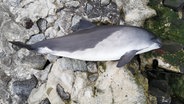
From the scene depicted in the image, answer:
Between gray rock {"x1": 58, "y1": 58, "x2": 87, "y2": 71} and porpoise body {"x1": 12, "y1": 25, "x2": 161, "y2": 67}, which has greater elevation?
porpoise body {"x1": 12, "y1": 25, "x2": 161, "y2": 67}

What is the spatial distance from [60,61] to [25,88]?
0.89m

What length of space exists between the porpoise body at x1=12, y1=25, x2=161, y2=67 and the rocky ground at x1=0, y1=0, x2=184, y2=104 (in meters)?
0.30

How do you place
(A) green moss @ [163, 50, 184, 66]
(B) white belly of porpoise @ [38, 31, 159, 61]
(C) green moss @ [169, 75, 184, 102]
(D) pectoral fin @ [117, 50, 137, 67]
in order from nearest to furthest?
1. (D) pectoral fin @ [117, 50, 137, 67]
2. (B) white belly of porpoise @ [38, 31, 159, 61]
3. (A) green moss @ [163, 50, 184, 66]
4. (C) green moss @ [169, 75, 184, 102]

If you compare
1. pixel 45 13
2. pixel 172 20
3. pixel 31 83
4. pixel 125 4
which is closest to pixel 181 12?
A: pixel 172 20

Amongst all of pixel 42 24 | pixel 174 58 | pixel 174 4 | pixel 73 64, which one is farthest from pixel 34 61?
pixel 174 4

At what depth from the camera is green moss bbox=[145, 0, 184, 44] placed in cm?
847

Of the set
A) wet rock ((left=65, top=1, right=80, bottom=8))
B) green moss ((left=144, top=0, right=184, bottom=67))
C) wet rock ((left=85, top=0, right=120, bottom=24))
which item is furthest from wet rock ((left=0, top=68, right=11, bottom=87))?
green moss ((left=144, top=0, right=184, bottom=67))

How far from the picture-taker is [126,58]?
7.29m

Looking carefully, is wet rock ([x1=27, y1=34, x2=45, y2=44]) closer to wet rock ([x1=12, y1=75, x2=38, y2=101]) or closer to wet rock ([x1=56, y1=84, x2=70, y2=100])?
wet rock ([x1=12, y1=75, x2=38, y2=101])

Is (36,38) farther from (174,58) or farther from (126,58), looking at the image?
(174,58)

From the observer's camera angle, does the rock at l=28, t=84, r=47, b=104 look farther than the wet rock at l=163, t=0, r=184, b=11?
No

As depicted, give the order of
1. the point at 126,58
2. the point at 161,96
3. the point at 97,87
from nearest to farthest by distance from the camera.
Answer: the point at 126,58
the point at 97,87
the point at 161,96

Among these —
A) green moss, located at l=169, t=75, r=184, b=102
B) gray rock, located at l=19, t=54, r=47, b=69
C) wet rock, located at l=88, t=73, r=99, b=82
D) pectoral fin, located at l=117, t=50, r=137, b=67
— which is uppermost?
pectoral fin, located at l=117, t=50, r=137, b=67

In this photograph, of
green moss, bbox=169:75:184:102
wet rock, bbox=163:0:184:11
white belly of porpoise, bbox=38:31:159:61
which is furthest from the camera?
wet rock, bbox=163:0:184:11
